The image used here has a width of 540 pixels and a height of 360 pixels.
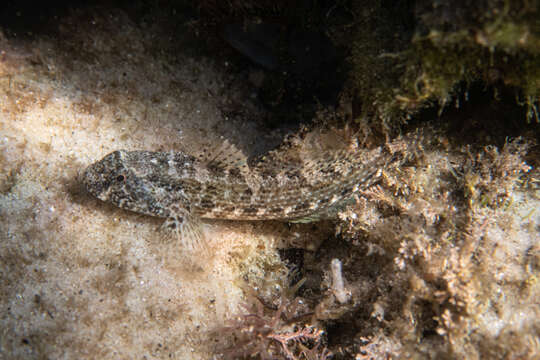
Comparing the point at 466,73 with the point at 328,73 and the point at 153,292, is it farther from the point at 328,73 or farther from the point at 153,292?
the point at 153,292

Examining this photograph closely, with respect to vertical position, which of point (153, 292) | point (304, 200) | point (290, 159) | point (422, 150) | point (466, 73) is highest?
point (466, 73)

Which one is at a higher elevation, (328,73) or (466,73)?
(466,73)

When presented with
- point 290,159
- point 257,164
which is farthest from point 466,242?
→ point 257,164

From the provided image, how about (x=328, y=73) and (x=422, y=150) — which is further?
(x=328, y=73)

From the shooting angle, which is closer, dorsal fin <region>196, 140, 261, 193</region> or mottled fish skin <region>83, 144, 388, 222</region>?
mottled fish skin <region>83, 144, 388, 222</region>

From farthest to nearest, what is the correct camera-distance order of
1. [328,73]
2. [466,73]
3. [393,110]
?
1. [328,73]
2. [393,110]
3. [466,73]

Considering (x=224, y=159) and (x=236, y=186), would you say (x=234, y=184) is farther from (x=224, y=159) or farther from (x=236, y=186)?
(x=224, y=159)

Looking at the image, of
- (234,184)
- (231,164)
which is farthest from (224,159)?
(234,184)
